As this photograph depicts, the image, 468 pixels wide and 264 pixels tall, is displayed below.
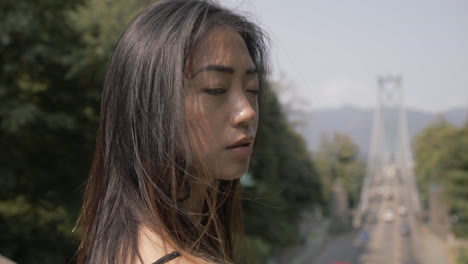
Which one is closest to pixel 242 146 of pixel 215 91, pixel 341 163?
pixel 215 91

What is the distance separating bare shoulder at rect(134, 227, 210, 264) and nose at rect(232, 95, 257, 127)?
10.0 inches

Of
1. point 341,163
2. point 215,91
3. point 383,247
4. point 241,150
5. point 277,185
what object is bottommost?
point 383,247

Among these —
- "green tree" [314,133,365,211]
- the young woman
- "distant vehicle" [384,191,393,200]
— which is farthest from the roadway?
"distant vehicle" [384,191,393,200]

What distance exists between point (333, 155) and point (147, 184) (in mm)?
56423

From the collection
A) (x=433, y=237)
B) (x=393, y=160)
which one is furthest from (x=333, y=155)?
(x=393, y=160)

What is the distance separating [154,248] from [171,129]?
0.22 meters

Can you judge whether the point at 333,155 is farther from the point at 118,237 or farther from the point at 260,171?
the point at 118,237

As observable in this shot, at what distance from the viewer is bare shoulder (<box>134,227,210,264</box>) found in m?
0.94

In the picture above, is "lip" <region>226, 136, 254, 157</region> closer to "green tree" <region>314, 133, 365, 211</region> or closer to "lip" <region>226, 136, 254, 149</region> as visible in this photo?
"lip" <region>226, 136, 254, 149</region>

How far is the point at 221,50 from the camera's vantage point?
40.3 inches

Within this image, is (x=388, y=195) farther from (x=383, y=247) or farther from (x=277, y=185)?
(x=277, y=185)

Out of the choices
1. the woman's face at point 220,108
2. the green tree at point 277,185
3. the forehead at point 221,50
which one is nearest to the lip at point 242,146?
the woman's face at point 220,108

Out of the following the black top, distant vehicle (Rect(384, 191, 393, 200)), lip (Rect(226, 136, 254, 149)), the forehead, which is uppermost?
the forehead

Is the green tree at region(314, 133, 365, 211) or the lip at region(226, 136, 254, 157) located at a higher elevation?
the lip at region(226, 136, 254, 157)
